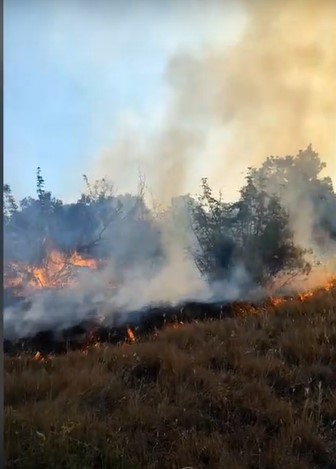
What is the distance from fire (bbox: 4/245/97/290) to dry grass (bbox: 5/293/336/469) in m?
0.34

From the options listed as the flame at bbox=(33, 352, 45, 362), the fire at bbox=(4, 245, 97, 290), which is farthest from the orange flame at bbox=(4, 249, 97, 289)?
the flame at bbox=(33, 352, 45, 362)

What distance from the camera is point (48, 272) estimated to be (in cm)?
252

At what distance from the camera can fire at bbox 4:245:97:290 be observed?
238cm

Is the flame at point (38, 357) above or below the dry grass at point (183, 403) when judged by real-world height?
above

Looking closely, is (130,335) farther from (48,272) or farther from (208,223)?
(208,223)

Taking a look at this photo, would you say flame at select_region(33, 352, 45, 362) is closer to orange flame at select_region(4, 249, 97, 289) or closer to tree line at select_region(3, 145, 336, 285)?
orange flame at select_region(4, 249, 97, 289)

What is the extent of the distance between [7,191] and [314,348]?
1651 millimetres

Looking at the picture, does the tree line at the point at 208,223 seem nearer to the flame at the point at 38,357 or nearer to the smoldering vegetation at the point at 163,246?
the smoldering vegetation at the point at 163,246

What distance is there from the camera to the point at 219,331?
2.85m

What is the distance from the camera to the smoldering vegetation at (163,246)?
8.06 ft

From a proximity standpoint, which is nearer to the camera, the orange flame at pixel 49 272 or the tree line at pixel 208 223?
the orange flame at pixel 49 272

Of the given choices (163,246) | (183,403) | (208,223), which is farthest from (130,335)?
(208,223)

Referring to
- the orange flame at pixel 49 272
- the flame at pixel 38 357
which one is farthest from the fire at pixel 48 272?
the flame at pixel 38 357

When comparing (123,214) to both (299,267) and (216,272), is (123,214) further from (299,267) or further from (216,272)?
(299,267)
